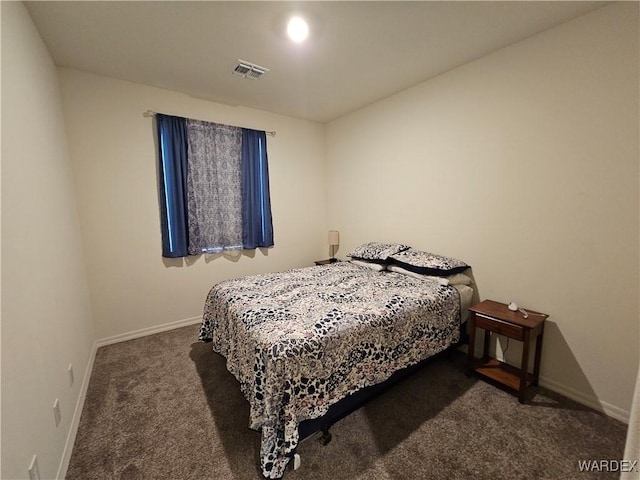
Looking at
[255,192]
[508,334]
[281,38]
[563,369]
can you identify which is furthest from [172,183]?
[563,369]

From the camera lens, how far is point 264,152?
11.6ft

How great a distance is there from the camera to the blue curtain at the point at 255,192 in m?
3.42

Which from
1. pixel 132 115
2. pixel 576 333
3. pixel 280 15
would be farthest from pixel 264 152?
pixel 576 333

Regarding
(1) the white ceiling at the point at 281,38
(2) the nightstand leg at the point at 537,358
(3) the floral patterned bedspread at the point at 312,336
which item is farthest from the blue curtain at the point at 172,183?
(2) the nightstand leg at the point at 537,358

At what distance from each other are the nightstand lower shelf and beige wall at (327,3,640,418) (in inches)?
5.9

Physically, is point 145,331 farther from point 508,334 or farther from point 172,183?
point 508,334

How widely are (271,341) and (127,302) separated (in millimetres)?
2246

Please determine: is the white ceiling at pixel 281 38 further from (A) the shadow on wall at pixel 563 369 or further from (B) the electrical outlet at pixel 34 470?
(B) the electrical outlet at pixel 34 470

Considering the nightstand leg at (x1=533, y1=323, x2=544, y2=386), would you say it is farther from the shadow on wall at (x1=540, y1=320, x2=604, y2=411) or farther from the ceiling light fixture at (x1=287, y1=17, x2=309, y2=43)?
the ceiling light fixture at (x1=287, y1=17, x2=309, y2=43)

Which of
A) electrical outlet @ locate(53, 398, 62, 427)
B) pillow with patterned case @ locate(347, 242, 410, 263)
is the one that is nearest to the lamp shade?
pillow with patterned case @ locate(347, 242, 410, 263)

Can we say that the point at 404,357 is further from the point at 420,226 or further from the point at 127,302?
the point at 127,302

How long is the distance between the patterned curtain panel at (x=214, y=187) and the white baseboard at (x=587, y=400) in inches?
130

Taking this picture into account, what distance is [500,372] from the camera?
2156mm

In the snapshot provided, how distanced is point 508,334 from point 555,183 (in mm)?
1152
